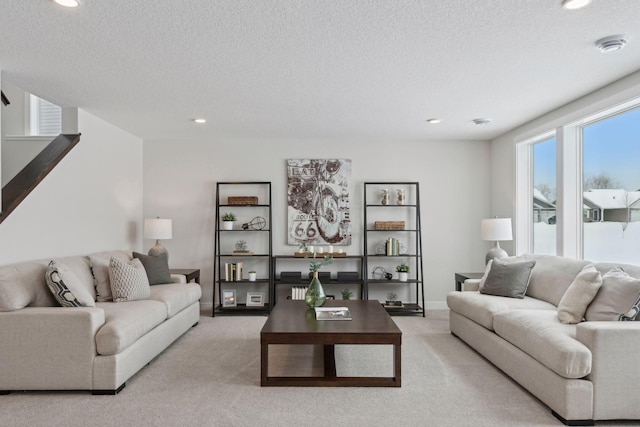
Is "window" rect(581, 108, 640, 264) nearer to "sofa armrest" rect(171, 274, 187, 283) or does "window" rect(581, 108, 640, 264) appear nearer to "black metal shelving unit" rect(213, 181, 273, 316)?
"black metal shelving unit" rect(213, 181, 273, 316)

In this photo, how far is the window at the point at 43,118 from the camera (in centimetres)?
598

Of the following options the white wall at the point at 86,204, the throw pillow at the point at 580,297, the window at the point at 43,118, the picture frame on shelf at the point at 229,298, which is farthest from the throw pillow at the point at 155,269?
the throw pillow at the point at 580,297

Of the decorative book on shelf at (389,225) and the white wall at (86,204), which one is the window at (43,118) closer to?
the white wall at (86,204)

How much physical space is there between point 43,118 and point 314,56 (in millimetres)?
4803

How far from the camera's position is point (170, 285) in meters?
4.98

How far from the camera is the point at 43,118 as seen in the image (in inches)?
241

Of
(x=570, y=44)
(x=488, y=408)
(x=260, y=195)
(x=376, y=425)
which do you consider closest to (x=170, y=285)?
(x=260, y=195)

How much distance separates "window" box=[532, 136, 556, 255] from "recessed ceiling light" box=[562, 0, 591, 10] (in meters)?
2.86

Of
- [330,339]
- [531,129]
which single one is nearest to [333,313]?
[330,339]

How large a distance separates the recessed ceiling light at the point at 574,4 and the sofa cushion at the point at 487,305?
2.35 meters

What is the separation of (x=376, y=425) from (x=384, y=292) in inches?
146

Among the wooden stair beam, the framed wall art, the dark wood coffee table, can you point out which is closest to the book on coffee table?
the dark wood coffee table

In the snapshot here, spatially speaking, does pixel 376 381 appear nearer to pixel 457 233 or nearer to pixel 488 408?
pixel 488 408

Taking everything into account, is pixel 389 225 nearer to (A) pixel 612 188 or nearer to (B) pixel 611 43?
(A) pixel 612 188
